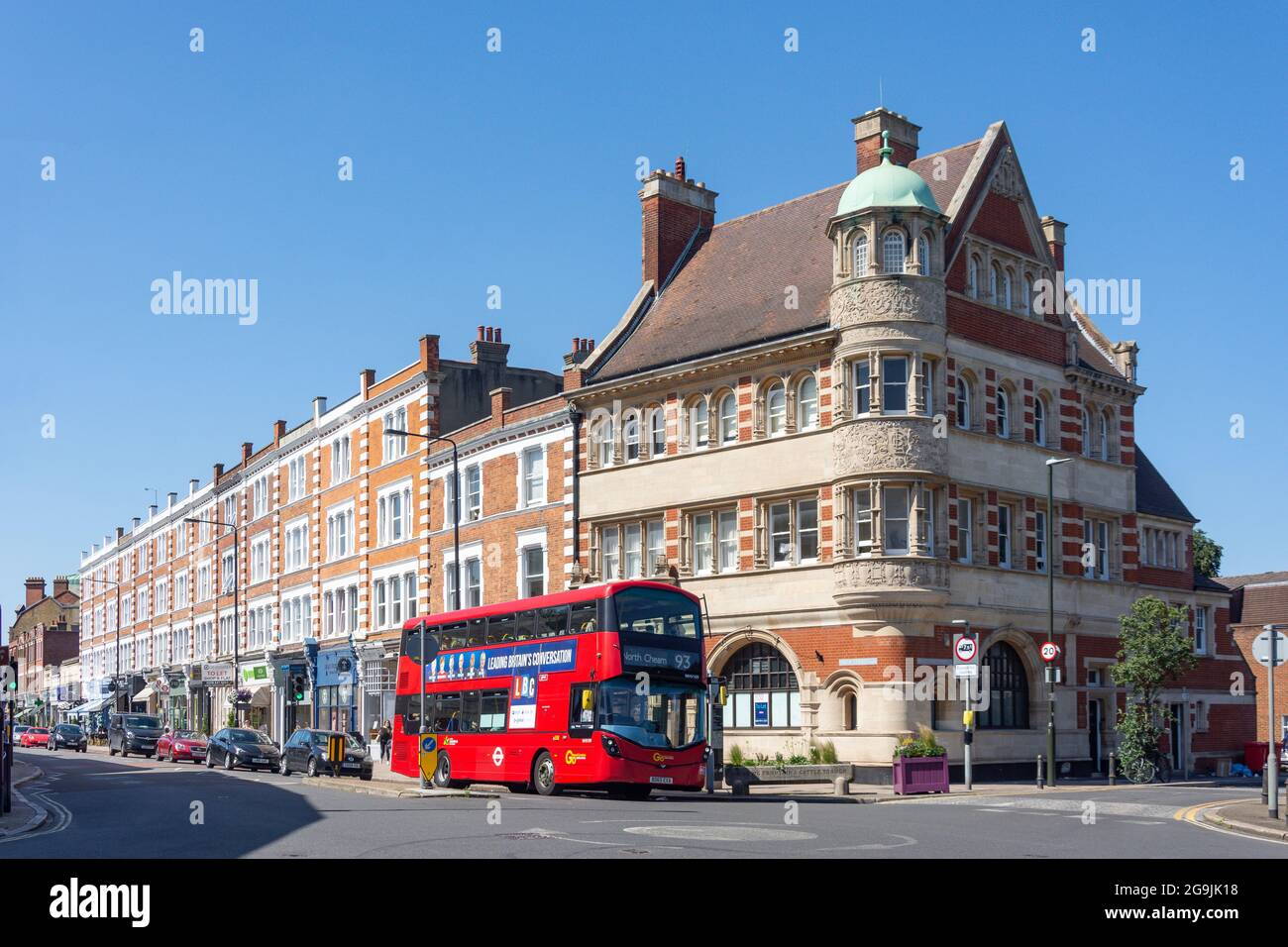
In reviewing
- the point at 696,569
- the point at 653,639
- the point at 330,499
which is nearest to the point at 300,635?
the point at 330,499

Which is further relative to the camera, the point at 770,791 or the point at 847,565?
the point at 847,565

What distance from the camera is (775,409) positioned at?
42.7 m

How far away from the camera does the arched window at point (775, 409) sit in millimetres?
42312

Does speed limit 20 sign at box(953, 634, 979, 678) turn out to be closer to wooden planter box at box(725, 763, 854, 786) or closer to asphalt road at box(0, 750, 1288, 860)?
asphalt road at box(0, 750, 1288, 860)

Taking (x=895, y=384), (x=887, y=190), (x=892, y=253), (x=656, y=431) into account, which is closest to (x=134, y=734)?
(x=656, y=431)

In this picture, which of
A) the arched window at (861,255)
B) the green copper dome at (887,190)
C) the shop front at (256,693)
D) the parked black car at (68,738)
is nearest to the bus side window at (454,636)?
the arched window at (861,255)

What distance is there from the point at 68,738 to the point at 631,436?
4568cm

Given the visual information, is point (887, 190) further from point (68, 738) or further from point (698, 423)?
point (68, 738)
